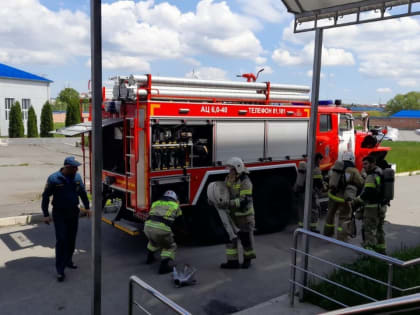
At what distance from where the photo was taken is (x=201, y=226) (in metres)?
7.02

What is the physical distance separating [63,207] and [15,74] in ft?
120

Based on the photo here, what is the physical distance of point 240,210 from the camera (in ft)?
19.4

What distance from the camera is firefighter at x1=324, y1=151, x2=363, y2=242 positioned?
677cm

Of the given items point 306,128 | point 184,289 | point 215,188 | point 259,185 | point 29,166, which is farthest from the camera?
point 29,166

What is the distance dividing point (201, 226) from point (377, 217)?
9.17 feet

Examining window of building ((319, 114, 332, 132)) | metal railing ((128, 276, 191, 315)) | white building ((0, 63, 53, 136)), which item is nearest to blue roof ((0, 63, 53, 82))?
white building ((0, 63, 53, 136))

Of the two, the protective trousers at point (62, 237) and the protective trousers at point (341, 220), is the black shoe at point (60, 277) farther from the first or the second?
the protective trousers at point (341, 220)

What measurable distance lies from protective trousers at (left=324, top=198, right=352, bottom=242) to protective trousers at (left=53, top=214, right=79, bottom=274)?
4.20 meters

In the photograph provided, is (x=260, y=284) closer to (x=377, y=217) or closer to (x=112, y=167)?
(x=377, y=217)

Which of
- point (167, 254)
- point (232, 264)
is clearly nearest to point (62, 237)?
point (167, 254)

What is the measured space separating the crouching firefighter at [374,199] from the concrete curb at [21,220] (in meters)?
6.12

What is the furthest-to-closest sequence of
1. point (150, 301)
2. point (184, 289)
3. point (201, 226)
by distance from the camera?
point (201, 226) → point (184, 289) → point (150, 301)

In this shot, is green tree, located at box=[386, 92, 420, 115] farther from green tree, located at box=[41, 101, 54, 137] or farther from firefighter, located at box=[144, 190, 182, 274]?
firefighter, located at box=[144, 190, 182, 274]

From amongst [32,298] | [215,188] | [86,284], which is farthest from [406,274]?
[32,298]
